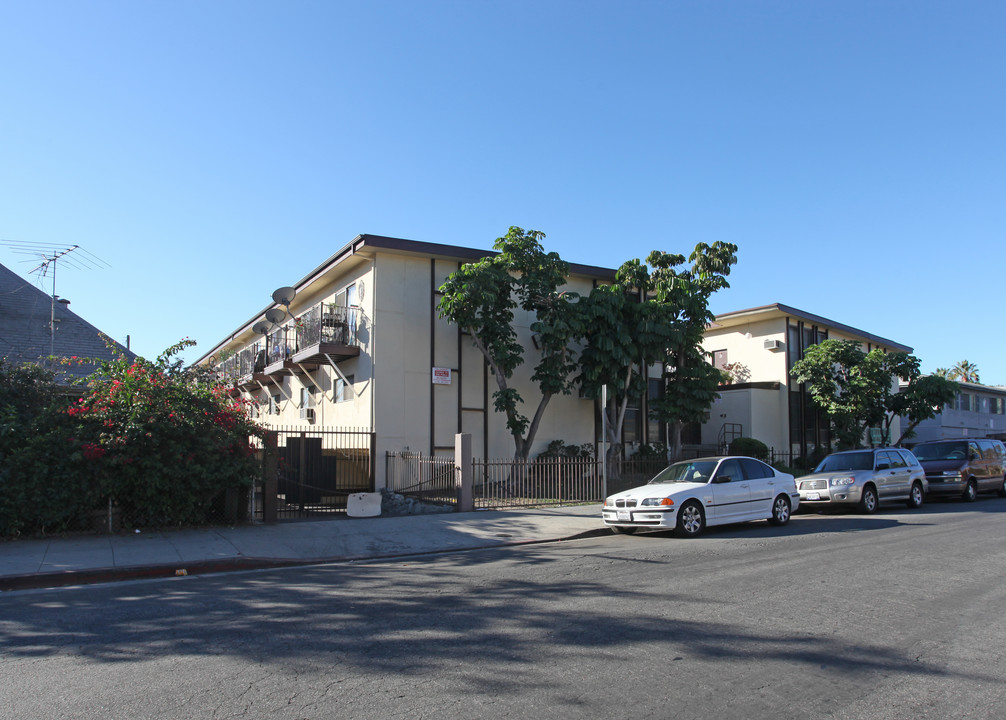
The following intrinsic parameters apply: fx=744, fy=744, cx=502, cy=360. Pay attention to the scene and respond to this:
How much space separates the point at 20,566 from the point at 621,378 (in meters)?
16.7

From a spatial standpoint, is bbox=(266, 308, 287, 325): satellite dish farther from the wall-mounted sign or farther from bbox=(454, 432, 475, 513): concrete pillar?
bbox=(454, 432, 475, 513): concrete pillar

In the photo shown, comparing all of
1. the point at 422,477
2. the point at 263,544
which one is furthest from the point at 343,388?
the point at 263,544

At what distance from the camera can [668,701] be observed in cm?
485

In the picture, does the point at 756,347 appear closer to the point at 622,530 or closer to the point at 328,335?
the point at 328,335

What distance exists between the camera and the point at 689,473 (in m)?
14.3

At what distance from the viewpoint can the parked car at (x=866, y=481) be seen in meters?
17.0

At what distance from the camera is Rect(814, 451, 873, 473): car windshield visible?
17875mm

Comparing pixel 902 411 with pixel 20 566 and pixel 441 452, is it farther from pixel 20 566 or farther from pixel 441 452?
pixel 20 566

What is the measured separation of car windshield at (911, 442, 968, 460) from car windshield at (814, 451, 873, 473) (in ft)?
13.4

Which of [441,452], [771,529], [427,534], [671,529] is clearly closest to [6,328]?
[441,452]

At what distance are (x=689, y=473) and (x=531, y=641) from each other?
8.73 m

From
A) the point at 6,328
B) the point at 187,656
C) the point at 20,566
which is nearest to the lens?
the point at 187,656

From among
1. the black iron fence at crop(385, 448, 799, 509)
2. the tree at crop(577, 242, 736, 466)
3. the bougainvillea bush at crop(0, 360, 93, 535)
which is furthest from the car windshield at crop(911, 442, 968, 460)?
the bougainvillea bush at crop(0, 360, 93, 535)

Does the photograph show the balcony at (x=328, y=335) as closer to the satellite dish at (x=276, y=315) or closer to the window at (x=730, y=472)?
the satellite dish at (x=276, y=315)
